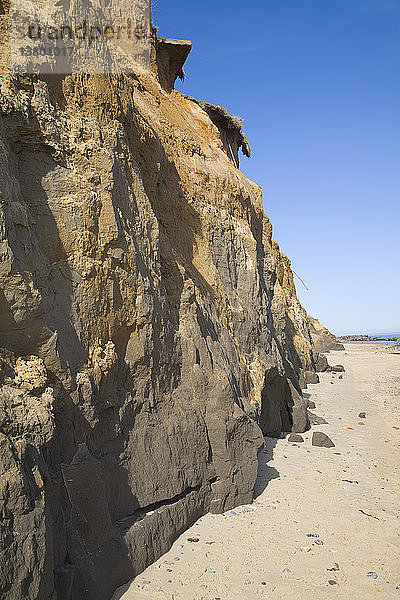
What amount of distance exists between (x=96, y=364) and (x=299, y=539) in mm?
3251

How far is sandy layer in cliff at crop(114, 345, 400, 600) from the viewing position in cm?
479

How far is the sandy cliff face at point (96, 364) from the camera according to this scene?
13.0 ft

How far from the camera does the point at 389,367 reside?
2788 cm

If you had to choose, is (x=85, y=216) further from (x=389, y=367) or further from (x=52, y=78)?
(x=389, y=367)

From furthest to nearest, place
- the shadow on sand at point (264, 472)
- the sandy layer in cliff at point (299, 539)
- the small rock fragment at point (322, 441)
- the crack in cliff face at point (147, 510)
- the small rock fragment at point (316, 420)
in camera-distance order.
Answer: the small rock fragment at point (316, 420)
the small rock fragment at point (322, 441)
the shadow on sand at point (264, 472)
the crack in cliff face at point (147, 510)
the sandy layer in cliff at point (299, 539)

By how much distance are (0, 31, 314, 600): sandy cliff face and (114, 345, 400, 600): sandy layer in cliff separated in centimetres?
34

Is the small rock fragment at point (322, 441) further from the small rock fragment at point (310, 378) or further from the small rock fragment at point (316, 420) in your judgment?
the small rock fragment at point (310, 378)

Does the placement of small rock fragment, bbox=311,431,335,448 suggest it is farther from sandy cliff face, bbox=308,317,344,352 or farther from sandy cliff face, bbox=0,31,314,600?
sandy cliff face, bbox=308,317,344,352

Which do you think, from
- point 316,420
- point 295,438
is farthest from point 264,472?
point 316,420

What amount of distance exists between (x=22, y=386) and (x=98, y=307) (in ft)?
4.73

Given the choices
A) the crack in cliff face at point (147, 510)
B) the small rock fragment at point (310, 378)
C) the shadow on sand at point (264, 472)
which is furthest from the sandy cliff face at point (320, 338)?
the crack in cliff face at point (147, 510)

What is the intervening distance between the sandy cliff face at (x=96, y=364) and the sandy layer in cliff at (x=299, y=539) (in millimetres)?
341

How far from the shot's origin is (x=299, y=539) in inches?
229

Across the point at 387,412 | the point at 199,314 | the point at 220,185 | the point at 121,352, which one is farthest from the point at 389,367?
the point at 121,352
